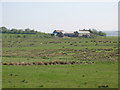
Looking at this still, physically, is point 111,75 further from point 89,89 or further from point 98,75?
point 89,89

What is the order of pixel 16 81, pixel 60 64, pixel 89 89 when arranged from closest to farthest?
pixel 89 89 → pixel 16 81 → pixel 60 64

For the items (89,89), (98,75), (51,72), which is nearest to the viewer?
(89,89)

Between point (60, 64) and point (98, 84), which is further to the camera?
point (60, 64)

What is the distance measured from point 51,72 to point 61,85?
772 cm

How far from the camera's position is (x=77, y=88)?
24.7 m

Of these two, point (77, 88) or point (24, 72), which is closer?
point (77, 88)

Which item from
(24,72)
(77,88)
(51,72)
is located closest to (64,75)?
(51,72)

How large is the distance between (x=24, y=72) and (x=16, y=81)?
530 cm

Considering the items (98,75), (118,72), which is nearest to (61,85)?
(98,75)

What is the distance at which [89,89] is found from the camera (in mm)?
24391

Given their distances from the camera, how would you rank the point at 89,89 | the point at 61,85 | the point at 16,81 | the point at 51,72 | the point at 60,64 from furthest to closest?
the point at 60,64 → the point at 51,72 → the point at 16,81 → the point at 61,85 → the point at 89,89

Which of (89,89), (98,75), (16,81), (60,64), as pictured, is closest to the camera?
(89,89)

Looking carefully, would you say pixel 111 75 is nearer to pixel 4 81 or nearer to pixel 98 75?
pixel 98 75

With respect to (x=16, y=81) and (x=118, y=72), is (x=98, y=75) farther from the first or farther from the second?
(x=16, y=81)
